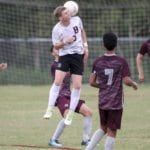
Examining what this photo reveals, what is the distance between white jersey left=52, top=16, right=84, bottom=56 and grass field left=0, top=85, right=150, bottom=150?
1609 millimetres

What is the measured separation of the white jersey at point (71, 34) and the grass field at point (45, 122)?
161 centimetres

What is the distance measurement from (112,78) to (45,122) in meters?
6.61

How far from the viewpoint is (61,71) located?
1309cm

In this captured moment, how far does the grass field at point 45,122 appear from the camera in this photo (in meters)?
13.1

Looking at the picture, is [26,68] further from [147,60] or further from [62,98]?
[62,98]

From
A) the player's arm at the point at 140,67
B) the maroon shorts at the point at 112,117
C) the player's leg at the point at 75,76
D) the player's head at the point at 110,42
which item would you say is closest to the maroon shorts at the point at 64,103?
the player's leg at the point at 75,76

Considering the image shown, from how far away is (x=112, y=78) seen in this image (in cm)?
1050

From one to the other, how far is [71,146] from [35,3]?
1888cm

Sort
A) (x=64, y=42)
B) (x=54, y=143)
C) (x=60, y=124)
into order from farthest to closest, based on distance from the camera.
Answer: (x=64, y=42) < (x=60, y=124) < (x=54, y=143)

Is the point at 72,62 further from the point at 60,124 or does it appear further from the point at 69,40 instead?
the point at 60,124

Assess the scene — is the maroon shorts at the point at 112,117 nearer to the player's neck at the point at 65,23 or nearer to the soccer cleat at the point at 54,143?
the soccer cleat at the point at 54,143

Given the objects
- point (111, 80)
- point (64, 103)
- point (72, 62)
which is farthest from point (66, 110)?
point (111, 80)

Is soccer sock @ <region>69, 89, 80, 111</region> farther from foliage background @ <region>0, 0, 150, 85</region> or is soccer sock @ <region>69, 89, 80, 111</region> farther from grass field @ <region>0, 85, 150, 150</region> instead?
foliage background @ <region>0, 0, 150, 85</region>

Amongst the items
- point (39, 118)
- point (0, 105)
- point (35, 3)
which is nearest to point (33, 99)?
point (0, 105)
